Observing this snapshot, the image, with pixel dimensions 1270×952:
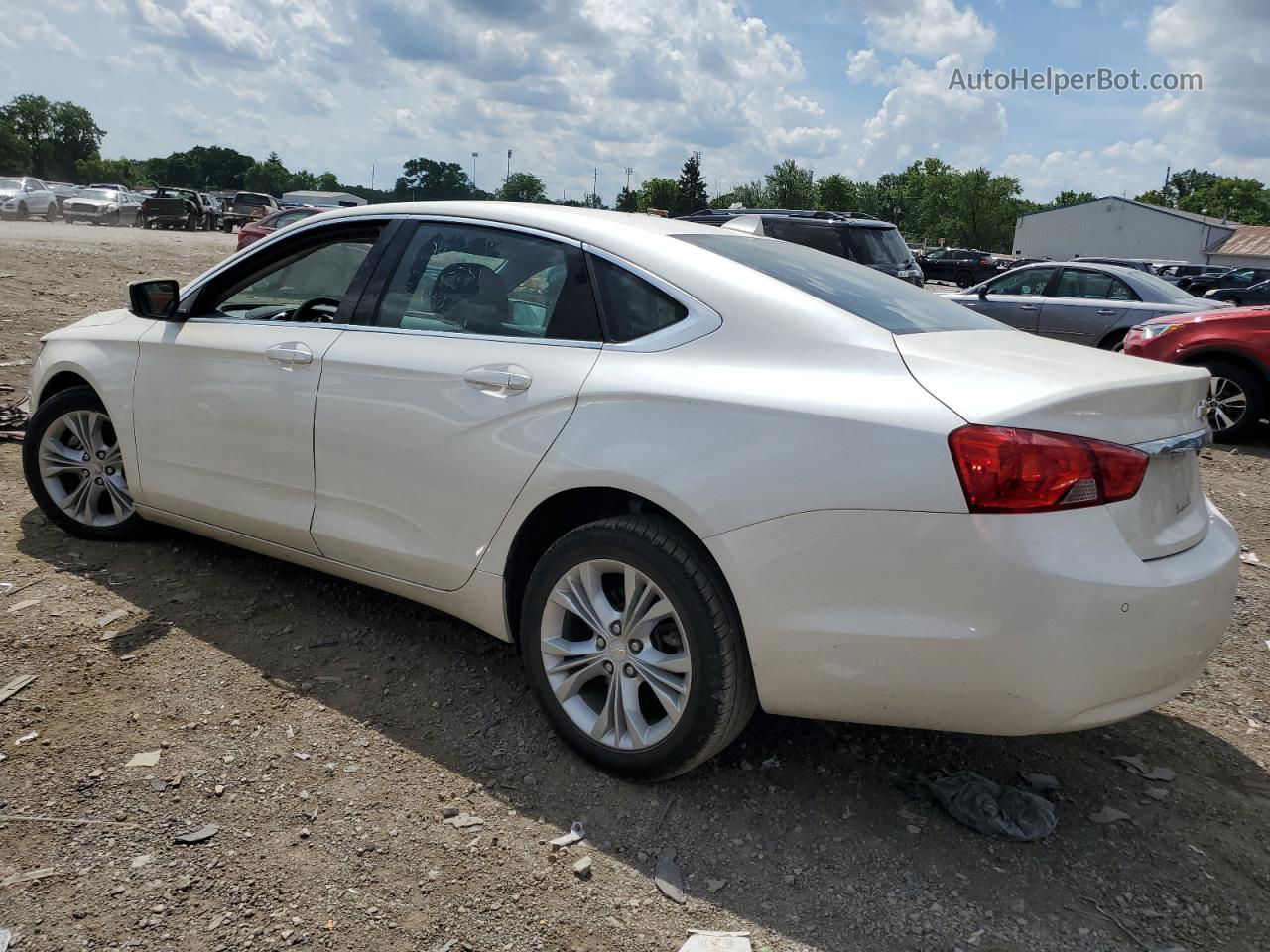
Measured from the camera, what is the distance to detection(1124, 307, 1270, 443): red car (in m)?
8.73

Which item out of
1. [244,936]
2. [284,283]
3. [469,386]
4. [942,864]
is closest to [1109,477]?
[942,864]

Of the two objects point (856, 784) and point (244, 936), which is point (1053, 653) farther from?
point (244, 936)

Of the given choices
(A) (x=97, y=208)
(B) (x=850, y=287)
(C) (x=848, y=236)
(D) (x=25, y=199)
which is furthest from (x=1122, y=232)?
(B) (x=850, y=287)

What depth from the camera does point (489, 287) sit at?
3.36 m

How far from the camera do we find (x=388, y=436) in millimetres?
3324

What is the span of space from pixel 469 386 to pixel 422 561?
609 mm

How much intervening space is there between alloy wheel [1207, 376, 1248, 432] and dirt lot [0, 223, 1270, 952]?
5704 millimetres

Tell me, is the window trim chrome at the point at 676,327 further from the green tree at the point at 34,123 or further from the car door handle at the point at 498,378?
the green tree at the point at 34,123

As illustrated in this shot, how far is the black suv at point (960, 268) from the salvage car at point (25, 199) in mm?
34606

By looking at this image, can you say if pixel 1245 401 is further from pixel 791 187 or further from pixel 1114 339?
pixel 791 187

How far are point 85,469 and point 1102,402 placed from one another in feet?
13.8

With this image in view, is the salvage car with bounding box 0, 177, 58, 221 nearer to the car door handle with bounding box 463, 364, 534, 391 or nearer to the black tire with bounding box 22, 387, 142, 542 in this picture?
the black tire with bounding box 22, 387, 142, 542

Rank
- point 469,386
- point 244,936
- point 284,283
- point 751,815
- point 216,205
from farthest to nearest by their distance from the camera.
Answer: point 216,205 → point 284,283 → point 469,386 → point 751,815 → point 244,936

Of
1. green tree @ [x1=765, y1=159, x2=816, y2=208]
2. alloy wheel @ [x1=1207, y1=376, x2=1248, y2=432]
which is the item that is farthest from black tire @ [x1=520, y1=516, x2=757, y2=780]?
green tree @ [x1=765, y1=159, x2=816, y2=208]
